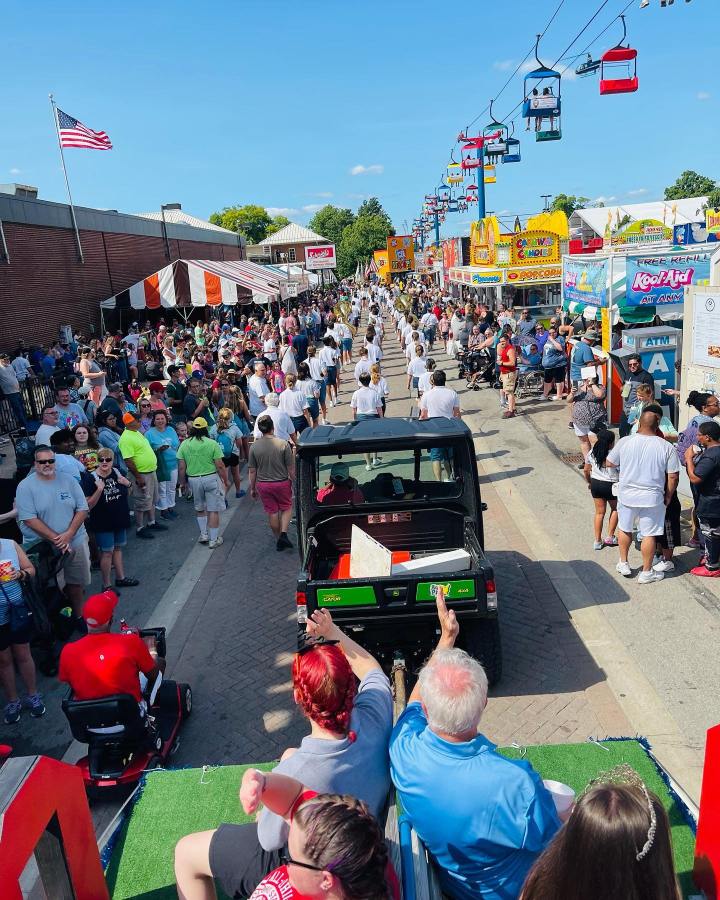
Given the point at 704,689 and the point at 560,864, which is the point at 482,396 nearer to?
the point at 704,689

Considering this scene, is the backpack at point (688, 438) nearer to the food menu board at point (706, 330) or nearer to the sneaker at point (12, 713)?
the food menu board at point (706, 330)

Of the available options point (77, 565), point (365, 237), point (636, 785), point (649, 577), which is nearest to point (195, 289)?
point (77, 565)

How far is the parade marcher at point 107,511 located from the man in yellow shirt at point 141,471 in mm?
1305

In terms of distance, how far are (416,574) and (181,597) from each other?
11.5ft

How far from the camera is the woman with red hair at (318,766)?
2.82 meters

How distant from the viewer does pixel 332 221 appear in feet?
328

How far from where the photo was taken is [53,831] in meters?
2.85

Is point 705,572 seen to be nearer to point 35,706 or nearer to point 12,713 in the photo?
point 35,706

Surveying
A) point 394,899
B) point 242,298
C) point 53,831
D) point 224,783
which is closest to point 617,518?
point 224,783

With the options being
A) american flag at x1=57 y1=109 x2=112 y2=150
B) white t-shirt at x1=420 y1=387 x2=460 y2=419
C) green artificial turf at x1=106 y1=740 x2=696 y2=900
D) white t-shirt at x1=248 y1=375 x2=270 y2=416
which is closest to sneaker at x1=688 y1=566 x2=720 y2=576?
green artificial turf at x1=106 y1=740 x2=696 y2=900

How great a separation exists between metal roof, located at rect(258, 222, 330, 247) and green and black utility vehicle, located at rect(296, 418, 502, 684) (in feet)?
242

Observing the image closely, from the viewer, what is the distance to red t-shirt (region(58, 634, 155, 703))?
445 cm

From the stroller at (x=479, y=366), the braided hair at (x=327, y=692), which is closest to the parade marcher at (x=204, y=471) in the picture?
the braided hair at (x=327, y=692)

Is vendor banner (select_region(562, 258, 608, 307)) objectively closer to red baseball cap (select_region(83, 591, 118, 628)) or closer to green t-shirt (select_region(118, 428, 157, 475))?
green t-shirt (select_region(118, 428, 157, 475))
